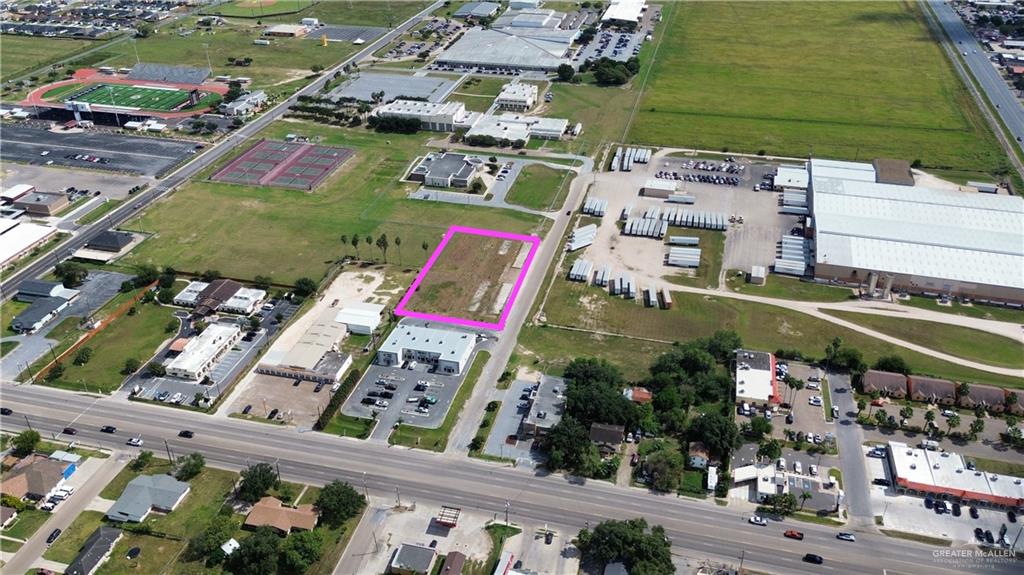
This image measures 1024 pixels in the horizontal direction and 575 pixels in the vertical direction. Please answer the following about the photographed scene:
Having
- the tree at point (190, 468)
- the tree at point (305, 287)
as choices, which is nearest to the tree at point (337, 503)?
the tree at point (190, 468)

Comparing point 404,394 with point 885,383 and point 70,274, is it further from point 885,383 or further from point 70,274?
point 885,383

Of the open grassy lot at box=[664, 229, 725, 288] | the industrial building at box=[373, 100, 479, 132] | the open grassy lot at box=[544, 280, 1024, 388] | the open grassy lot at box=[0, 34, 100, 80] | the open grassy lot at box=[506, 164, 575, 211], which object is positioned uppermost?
the open grassy lot at box=[0, 34, 100, 80]

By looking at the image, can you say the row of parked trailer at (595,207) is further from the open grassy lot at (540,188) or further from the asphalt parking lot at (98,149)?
the asphalt parking lot at (98,149)

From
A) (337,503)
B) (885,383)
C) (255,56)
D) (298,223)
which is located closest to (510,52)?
(255,56)

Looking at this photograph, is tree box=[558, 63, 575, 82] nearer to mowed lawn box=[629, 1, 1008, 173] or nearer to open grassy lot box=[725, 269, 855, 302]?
mowed lawn box=[629, 1, 1008, 173]

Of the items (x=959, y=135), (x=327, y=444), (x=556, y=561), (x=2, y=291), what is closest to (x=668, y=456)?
(x=556, y=561)

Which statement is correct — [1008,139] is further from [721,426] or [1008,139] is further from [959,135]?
[721,426]

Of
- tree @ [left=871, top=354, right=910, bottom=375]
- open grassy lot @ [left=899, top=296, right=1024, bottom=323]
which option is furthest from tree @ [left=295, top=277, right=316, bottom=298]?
open grassy lot @ [left=899, top=296, right=1024, bottom=323]

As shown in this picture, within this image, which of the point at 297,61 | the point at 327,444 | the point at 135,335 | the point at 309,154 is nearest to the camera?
the point at 327,444
